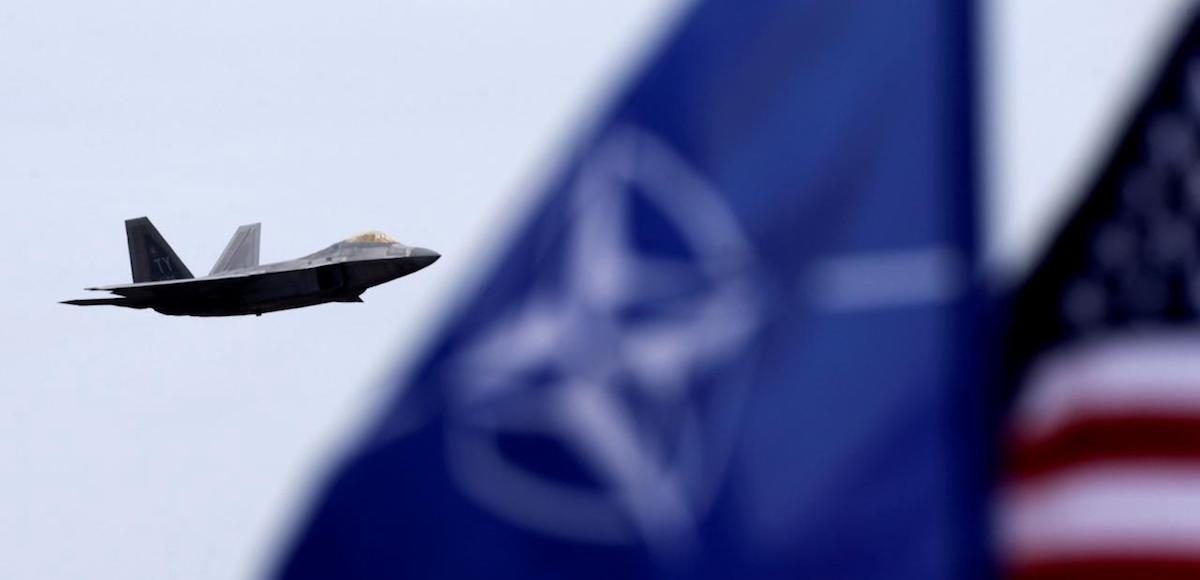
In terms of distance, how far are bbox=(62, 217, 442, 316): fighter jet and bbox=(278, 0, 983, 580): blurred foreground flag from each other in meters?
48.4

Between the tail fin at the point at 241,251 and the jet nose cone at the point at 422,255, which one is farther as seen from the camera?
the tail fin at the point at 241,251

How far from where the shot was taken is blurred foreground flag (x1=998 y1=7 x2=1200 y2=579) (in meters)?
4.27

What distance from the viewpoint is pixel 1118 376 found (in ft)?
14.1

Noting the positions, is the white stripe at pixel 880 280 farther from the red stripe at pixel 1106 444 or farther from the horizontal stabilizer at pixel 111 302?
the horizontal stabilizer at pixel 111 302

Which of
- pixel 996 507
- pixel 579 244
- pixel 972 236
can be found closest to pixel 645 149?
pixel 579 244

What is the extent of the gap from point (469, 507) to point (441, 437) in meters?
0.28

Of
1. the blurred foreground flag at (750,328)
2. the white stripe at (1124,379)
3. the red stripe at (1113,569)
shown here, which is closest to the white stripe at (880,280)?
the blurred foreground flag at (750,328)

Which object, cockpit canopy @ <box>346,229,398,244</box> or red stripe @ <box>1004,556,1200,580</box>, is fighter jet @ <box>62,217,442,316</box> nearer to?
cockpit canopy @ <box>346,229,398,244</box>

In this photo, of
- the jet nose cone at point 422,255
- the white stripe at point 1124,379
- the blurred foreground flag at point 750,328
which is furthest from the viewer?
the jet nose cone at point 422,255

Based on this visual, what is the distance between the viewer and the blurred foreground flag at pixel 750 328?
15.1 ft

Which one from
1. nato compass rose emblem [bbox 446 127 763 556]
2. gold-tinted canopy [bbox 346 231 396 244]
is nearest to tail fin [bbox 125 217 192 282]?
gold-tinted canopy [bbox 346 231 396 244]

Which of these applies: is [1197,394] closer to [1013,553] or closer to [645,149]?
[1013,553]

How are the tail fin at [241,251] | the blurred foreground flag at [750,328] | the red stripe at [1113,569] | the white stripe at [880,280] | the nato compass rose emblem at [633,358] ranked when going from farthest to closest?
the tail fin at [241,251]
the nato compass rose emblem at [633,358]
the blurred foreground flag at [750,328]
the white stripe at [880,280]
the red stripe at [1113,569]

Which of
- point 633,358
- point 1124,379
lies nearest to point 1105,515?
point 1124,379
